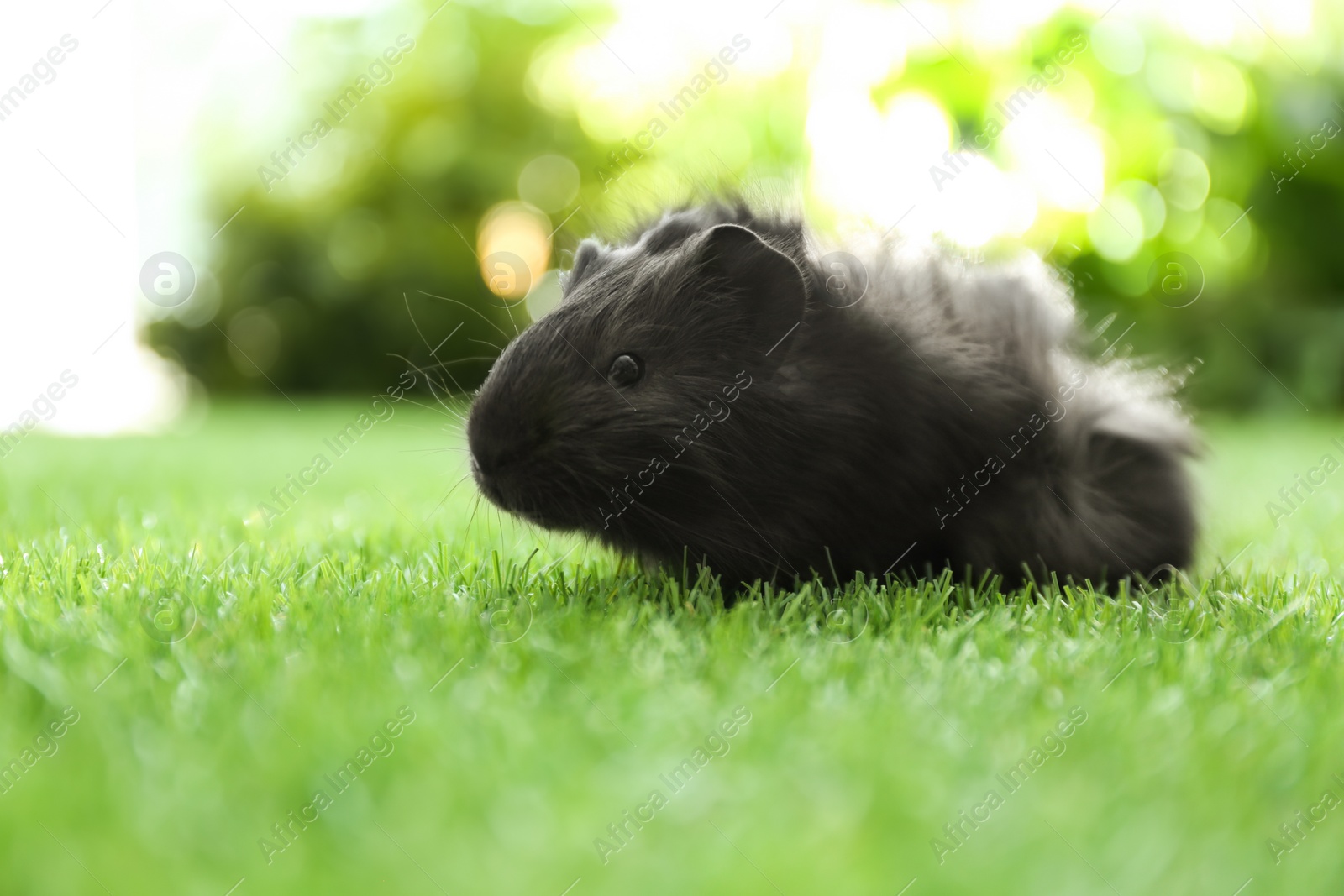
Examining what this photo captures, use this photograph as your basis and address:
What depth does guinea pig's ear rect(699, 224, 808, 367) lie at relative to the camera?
9.77ft

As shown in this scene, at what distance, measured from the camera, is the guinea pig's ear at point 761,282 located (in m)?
2.98

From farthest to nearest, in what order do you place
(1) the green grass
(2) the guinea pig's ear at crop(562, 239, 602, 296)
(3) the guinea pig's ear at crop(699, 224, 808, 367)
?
(2) the guinea pig's ear at crop(562, 239, 602, 296) → (3) the guinea pig's ear at crop(699, 224, 808, 367) → (1) the green grass

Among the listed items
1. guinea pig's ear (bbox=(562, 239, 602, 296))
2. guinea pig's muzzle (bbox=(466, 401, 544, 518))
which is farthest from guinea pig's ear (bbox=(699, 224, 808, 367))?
guinea pig's muzzle (bbox=(466, 401, 544, 518))

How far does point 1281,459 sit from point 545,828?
8.63 meters

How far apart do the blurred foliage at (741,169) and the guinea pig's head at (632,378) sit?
1.04m

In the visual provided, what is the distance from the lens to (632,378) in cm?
292

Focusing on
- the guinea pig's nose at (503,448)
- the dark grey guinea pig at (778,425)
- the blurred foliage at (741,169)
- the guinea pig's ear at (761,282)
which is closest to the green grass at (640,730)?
the dark grey guinea pig at (778,425)

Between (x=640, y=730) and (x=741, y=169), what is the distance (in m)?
2.65

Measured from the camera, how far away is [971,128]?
11.4m

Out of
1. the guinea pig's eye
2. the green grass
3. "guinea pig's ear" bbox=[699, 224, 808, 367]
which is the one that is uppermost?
"guinea pig's ear" bbox=[699, 224, 808, 367]

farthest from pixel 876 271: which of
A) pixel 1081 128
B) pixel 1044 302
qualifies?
pixel 1081 128

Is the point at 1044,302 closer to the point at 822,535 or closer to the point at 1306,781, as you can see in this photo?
the point at 822,535

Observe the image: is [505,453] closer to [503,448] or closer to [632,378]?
[503,448]

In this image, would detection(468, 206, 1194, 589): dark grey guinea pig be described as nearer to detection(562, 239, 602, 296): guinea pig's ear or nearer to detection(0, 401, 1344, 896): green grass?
detection(562, 239, 602, 296): guinea pig's ear
